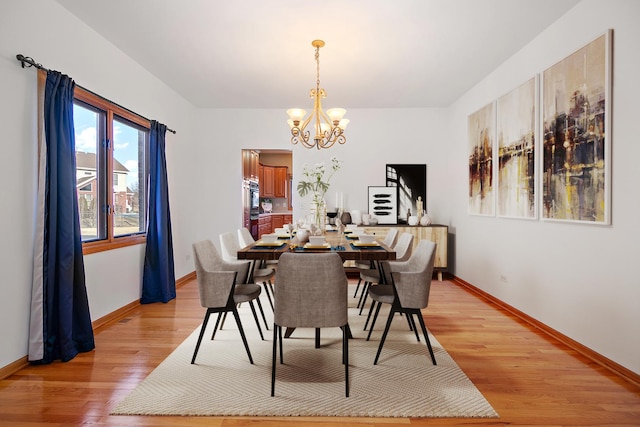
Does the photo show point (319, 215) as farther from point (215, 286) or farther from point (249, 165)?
point (249, 165)

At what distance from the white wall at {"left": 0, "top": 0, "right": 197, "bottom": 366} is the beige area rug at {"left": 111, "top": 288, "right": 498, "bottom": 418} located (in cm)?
108

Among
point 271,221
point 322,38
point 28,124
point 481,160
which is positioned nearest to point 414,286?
point 322,38

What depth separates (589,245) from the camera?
2852mm

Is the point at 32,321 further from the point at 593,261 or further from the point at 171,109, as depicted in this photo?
the point at 593,261

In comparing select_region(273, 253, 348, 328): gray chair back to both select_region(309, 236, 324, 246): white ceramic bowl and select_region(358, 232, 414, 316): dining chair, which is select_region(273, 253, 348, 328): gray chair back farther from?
select_region(358, 232, 414, 316): dining chair

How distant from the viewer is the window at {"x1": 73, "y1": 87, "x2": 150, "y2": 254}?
3.43m

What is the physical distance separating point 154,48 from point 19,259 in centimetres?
237

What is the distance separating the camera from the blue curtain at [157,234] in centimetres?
431

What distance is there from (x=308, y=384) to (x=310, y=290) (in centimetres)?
65

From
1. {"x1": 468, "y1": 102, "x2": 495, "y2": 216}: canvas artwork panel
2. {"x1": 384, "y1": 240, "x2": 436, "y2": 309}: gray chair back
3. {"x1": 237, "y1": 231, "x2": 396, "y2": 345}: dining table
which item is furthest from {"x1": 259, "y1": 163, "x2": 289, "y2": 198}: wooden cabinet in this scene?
{"x1": 384, "y1": 240, "x2": 436, "y2": 309}: gray chair back

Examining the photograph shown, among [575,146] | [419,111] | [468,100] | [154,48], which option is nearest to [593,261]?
[575,146]

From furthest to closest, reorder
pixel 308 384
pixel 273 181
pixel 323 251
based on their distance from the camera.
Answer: pixel 273 181 → pixel 323 251 → pixel 308 384

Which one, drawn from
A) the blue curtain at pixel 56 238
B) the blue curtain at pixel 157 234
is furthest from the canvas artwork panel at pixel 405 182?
the blue curtain at pixel 56 238

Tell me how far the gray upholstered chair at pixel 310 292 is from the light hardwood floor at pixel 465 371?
524 millimetres
